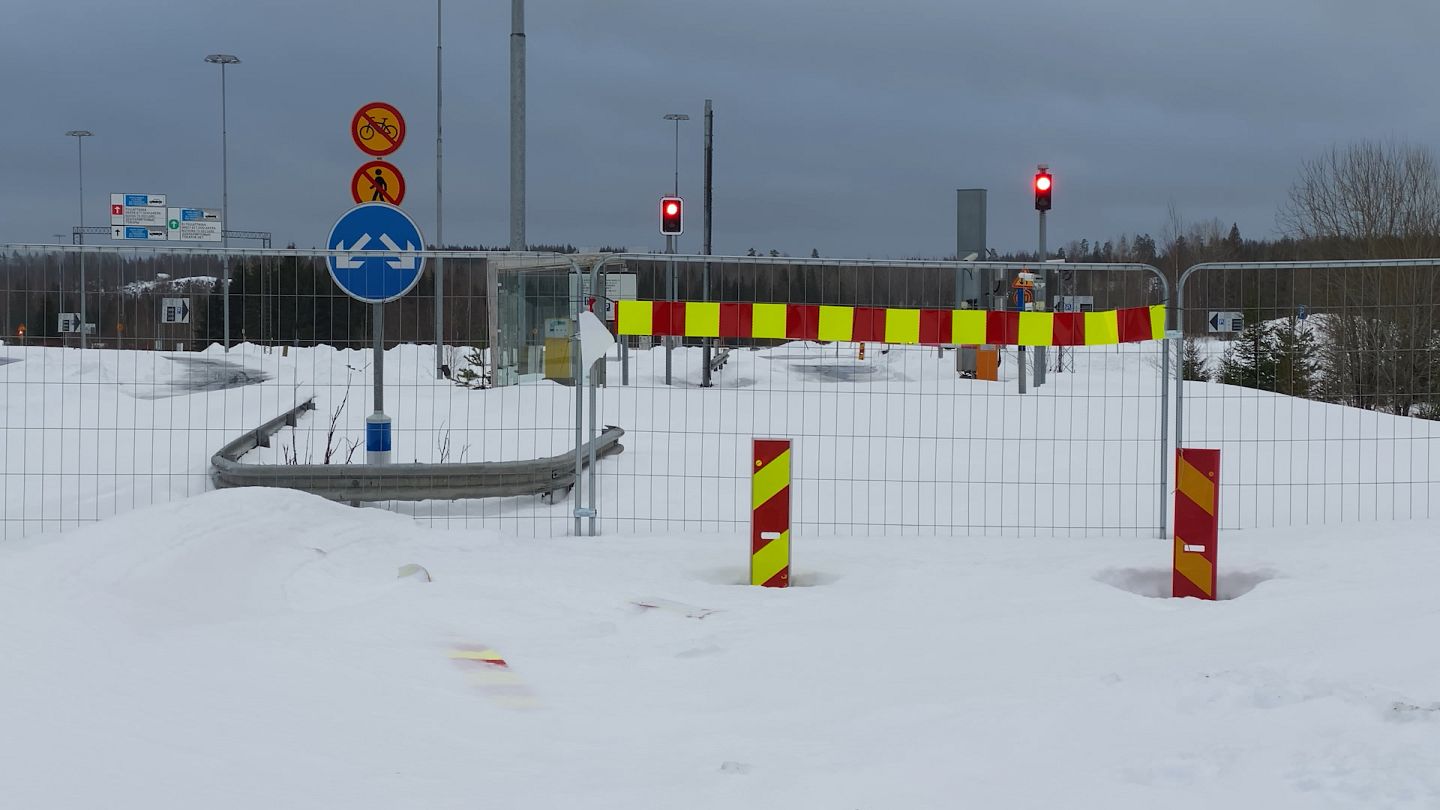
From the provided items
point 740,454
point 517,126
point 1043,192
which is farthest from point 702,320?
point 1043,192

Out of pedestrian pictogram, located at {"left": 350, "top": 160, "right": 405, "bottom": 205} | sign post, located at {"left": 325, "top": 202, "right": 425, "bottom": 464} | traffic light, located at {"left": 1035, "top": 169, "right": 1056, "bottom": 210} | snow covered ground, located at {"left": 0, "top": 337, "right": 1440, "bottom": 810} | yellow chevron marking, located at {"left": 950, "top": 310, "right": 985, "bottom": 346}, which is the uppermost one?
traffic light, located at {"left": 1035, "top": 169, "right": 1056, "bottom": 210}

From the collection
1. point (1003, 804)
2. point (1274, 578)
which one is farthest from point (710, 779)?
point (1274, 578)

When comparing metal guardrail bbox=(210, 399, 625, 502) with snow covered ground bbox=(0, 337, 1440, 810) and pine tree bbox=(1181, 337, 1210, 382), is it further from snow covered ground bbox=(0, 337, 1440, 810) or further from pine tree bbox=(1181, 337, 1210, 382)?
pine tree bbox=(1181, 337, 1210, 382)

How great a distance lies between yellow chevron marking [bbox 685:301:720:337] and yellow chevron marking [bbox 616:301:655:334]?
0.93 ft

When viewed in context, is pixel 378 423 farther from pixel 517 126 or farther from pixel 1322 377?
pixel 1322 377

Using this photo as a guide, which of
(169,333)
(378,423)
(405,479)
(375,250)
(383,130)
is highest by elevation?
(383,130)

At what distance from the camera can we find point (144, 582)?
6742mm

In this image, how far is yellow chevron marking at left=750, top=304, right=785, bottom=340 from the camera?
9836 millimetres

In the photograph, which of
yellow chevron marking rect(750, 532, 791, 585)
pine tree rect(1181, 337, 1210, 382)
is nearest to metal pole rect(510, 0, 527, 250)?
pine tree rect(1181, 337, 1210, 382)

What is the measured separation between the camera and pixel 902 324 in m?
9.95

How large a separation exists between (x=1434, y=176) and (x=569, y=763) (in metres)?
36.7

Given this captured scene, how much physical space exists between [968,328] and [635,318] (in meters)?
2.52

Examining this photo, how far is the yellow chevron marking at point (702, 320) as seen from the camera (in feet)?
32.0

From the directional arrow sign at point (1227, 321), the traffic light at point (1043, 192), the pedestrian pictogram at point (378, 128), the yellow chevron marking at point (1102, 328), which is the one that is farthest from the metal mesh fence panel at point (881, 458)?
the traffic light at point (1043, 192)
